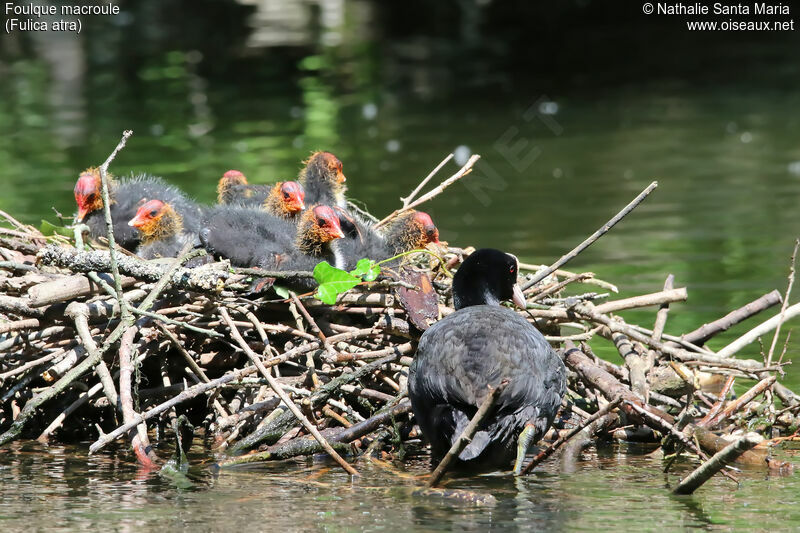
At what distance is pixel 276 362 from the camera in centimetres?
496

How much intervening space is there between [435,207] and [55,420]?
6542 millimetres

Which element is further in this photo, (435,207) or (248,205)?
(435,207)

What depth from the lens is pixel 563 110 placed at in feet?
54.5

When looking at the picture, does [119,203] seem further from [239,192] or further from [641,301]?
[641,301]

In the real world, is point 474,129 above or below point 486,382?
above

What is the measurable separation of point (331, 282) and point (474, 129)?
34.1 feet

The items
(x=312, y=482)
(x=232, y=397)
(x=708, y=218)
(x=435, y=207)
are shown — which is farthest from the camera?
(x=435, y=207)

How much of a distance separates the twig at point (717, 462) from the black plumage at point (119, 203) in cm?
301

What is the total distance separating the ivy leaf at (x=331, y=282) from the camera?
16.3 feet

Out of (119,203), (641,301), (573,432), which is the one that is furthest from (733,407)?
(119,203)

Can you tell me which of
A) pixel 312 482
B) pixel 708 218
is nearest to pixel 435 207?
pixel 708 218

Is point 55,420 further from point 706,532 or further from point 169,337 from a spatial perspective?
point 706,532

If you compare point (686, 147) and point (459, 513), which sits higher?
point (686, 147)

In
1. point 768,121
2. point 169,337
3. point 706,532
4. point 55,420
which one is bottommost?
point 706,532
